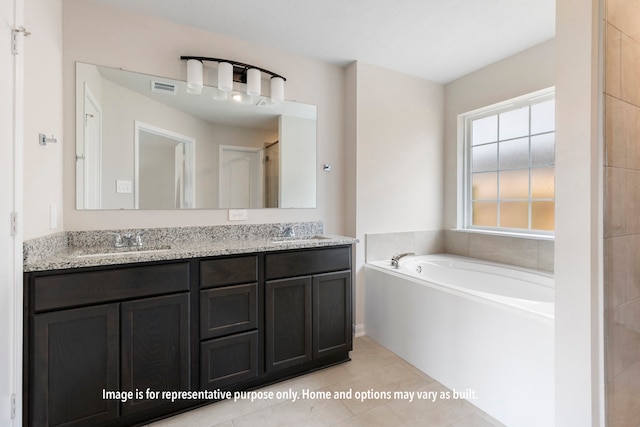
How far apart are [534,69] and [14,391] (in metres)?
3.79

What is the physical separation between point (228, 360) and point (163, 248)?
2.69 feet

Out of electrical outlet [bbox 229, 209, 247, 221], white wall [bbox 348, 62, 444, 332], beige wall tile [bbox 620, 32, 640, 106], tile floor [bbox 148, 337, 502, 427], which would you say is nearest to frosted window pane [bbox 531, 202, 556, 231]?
white wall [bbox 348, 62, 444, 332]

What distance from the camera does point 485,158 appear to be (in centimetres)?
300

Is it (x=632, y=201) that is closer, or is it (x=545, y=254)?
(x=632, y=201)

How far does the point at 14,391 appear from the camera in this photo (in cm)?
126

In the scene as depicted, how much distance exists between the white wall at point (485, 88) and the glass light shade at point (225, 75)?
7.44 feet

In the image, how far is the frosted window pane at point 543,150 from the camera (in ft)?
8.13

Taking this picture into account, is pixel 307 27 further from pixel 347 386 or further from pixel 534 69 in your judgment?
pixel 347 386

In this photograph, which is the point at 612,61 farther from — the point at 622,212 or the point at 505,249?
the point at 505,249

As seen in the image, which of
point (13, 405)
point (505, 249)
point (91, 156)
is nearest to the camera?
point (13, 405)

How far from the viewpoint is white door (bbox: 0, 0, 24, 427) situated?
3.87 feet

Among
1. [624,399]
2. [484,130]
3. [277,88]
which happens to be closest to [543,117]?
[484,130]

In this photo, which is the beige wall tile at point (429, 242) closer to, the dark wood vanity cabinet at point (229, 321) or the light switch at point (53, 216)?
the dark wood vanity cabinet at point (229, 321)

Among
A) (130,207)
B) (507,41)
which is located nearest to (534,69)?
(507,41)
